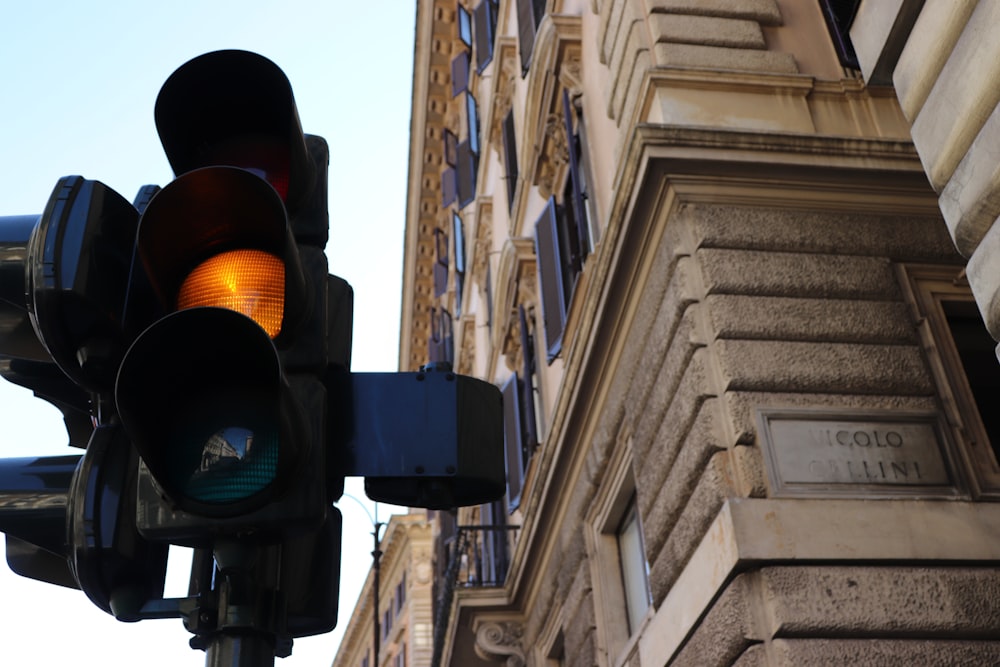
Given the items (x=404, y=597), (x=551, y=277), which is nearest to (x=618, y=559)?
(x=551, y=277)

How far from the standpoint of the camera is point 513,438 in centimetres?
1416

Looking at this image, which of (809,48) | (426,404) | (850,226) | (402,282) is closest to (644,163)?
(850,226)

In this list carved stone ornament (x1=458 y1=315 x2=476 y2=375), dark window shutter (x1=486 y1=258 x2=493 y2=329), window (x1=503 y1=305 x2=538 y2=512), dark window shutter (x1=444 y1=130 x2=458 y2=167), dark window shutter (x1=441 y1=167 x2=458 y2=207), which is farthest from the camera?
dark window shutter (x1=444 y1=130 x2=458 y2=167)

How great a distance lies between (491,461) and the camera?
2.08m

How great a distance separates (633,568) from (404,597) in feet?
102

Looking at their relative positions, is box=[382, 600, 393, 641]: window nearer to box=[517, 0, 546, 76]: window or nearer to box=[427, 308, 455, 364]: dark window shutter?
box=[427, 308, 455, 364]: dark window shutter

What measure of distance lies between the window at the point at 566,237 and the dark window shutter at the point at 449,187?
12124mm

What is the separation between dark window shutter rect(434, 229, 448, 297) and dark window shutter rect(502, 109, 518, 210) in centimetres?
993

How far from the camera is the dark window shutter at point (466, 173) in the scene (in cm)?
2095

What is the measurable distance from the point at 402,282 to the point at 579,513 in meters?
22.4

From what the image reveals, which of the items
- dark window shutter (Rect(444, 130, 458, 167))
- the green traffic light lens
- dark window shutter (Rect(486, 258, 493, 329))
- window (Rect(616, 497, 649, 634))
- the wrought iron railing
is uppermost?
dark window shutter (Rect(444, 130, 458, 167))

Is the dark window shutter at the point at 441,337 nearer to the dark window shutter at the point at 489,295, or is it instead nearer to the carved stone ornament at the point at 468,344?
the carved stone ornament at the point at 468,344

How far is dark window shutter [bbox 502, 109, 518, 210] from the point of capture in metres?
15.6

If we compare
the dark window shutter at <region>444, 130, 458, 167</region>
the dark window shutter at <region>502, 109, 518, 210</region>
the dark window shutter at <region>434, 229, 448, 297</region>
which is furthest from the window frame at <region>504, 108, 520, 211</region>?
the dark window shutter at <region>434, 229, 448, 297</region>
